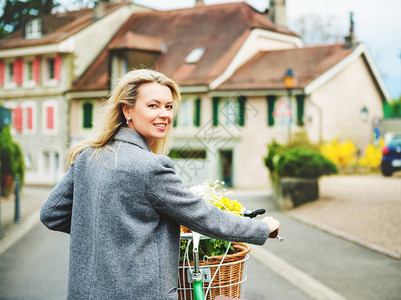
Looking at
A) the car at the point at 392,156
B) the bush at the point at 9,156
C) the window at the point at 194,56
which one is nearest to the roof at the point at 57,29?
the window at the point at 194,56

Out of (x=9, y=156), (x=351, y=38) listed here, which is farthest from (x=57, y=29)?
(x=9, y=156)

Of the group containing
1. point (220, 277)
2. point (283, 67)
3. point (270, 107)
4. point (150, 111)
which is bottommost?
point (220, 277)

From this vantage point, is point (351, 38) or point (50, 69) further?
point (50, 69)

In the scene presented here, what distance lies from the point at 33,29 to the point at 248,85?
1647 centimetres

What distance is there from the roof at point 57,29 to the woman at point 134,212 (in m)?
34.4

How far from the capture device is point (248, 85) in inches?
1186

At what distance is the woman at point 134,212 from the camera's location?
7.94 ft

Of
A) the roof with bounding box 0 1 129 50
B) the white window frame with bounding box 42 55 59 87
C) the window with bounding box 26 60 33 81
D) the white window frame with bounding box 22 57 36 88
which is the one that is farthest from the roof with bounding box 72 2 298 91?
A: the window with bounding box 26 60 33 81

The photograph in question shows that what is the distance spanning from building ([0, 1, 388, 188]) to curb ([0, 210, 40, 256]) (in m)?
14.0

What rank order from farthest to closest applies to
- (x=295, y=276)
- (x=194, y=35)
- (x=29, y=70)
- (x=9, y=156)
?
(x=29, y=70) < (x=194, y=35) < (x=9, y=156) < (x=295, y=276)

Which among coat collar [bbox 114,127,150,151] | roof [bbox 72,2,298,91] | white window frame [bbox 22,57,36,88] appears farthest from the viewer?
white window frame [bbox 22,57,36,88]

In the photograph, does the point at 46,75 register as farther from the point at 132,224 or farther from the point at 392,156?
the point at 132,224

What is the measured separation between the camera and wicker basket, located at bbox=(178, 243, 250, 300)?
9.09 ft

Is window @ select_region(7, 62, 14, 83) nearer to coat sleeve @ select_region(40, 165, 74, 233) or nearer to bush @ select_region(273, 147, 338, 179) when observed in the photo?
bush @ select_region(273, 147, 338, 179)
